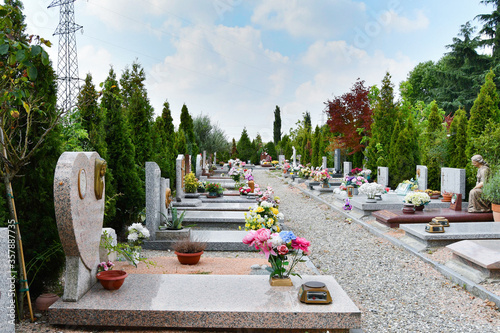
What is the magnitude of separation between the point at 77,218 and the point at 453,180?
419 inches

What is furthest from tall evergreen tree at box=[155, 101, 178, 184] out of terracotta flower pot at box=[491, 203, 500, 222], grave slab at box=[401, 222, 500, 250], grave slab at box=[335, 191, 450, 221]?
terracotta flower pot at box=[491, 203, 500, 222]

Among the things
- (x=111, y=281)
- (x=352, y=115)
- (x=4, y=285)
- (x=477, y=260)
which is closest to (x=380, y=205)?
(x=477, y=260)

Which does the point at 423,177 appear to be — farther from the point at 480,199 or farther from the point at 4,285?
the point at 4,285

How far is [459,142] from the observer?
13250 millimetres

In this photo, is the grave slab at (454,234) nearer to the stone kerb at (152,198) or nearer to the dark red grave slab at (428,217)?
the dark red grave slab at (428,217)

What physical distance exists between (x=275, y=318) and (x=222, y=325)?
0.52 meters

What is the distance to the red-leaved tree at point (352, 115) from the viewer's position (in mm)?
21984

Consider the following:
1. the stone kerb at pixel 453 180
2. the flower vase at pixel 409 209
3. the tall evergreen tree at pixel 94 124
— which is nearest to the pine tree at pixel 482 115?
Result: the stone kerb at pixel 453 180

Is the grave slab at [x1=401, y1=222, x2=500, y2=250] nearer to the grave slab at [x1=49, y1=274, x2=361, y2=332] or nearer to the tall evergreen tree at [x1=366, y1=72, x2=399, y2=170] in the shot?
the grave slab at [x1=49, y1=274, x2=361, y2=332]

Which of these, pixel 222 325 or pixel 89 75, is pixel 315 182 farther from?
pixel 222 325

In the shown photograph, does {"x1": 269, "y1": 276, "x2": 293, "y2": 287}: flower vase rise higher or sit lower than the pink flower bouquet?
lower

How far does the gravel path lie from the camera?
4.36 meters

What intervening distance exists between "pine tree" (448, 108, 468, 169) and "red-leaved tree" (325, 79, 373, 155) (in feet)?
26.6

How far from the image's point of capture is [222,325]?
3686 mm
